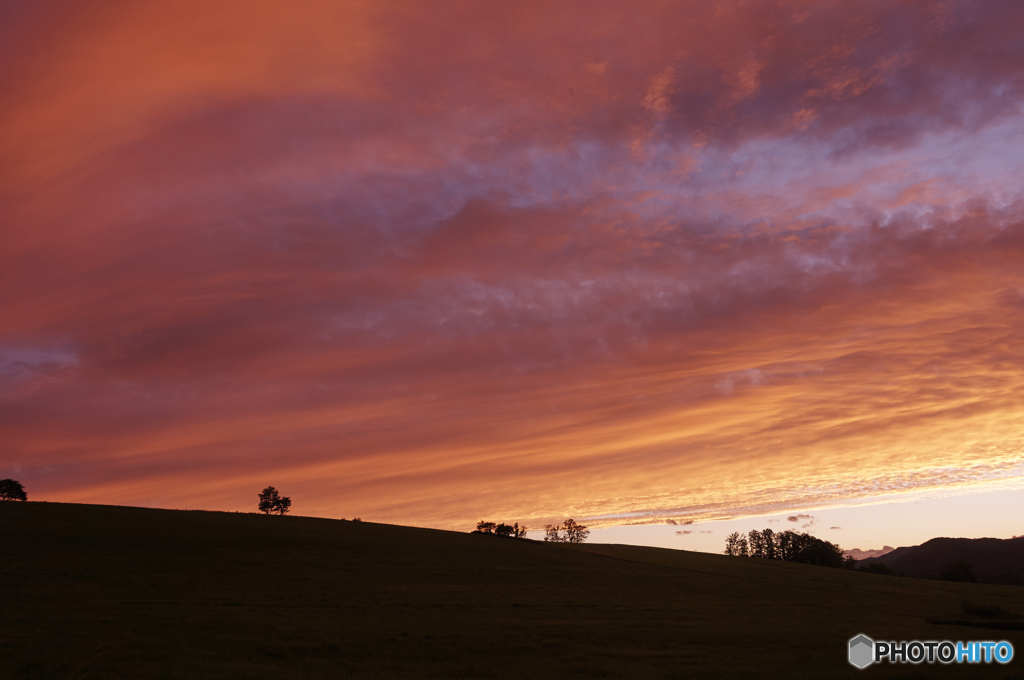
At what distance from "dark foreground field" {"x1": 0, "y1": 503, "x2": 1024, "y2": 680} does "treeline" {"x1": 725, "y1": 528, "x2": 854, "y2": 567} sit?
5041 cm

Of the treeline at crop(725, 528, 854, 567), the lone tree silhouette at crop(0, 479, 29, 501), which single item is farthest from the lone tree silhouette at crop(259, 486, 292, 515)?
the treeline at crop(725, 528, 854, 567)

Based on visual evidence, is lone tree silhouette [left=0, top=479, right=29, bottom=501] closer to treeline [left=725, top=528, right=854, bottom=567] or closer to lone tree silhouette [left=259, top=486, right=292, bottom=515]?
lone tree silhouette [left=259, top=486, right=292, bottom=515]

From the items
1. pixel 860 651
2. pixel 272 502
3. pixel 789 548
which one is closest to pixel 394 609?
pixel 860 651

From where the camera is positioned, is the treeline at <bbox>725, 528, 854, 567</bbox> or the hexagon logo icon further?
the treeline at <bbox>725, 528, 854, 567</bbox>

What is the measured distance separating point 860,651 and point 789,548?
110938mm

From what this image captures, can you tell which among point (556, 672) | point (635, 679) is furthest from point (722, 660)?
point (556, 672)

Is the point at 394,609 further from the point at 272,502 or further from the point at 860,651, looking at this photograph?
the point at 272,502

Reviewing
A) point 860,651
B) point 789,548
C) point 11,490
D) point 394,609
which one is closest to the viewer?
point 860,651

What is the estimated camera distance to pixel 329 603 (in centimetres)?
3291

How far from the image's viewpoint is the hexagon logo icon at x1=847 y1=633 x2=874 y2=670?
76.4 feet

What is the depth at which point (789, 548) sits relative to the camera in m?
127

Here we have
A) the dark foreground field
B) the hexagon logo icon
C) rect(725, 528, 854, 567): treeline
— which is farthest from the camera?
rect(725, 528, 854, 567): treeline

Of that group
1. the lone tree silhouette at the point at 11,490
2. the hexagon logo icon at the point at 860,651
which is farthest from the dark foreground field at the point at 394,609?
the lone tree silhouette at the point at 11,490

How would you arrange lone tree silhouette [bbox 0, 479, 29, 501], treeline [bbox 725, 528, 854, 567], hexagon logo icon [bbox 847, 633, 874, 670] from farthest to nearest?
treeline [bbox 725, 528, 854, 567]
lone tree silhouette [bbox 0, 479, 29, 501]
hexagon logo icon [bbox 847, 633, 874, 670]
